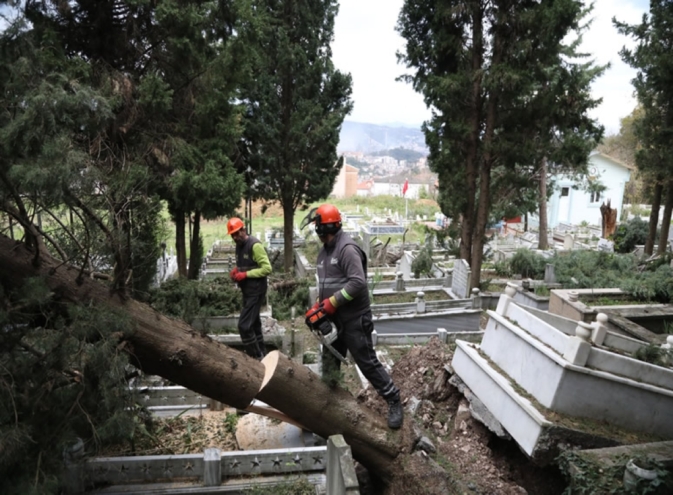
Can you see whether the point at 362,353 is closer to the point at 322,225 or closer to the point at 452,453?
the point at 322,225

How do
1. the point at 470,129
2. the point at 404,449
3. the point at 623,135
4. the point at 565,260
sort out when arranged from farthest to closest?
the point at 623,135
the point at 565,260
the point at 470,129
the point at 404,449

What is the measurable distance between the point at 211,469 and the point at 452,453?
8.07ft

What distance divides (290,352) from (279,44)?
9745mm

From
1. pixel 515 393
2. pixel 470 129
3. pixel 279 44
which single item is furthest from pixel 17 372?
pixel 279 44

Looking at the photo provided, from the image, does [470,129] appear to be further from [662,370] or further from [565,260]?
[662,370]

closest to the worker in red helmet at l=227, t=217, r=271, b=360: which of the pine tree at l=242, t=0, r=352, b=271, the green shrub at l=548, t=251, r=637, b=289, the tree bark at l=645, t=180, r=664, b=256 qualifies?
the green shrub at l=548, t=251, r=637, b=289

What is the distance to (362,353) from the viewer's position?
160 inches

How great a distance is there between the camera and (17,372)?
9.82 feet

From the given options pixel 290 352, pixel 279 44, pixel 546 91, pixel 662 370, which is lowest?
pixel 290 352

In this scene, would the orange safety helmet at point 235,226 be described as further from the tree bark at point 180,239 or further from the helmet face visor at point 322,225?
the tree bark at point 180,239

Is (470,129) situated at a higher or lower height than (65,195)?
higher

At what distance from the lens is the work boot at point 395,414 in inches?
170

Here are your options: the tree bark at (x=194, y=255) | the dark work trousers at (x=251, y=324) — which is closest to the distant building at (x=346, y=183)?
the tree bark at (x=194, y=255)

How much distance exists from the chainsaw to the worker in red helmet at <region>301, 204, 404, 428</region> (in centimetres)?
7
